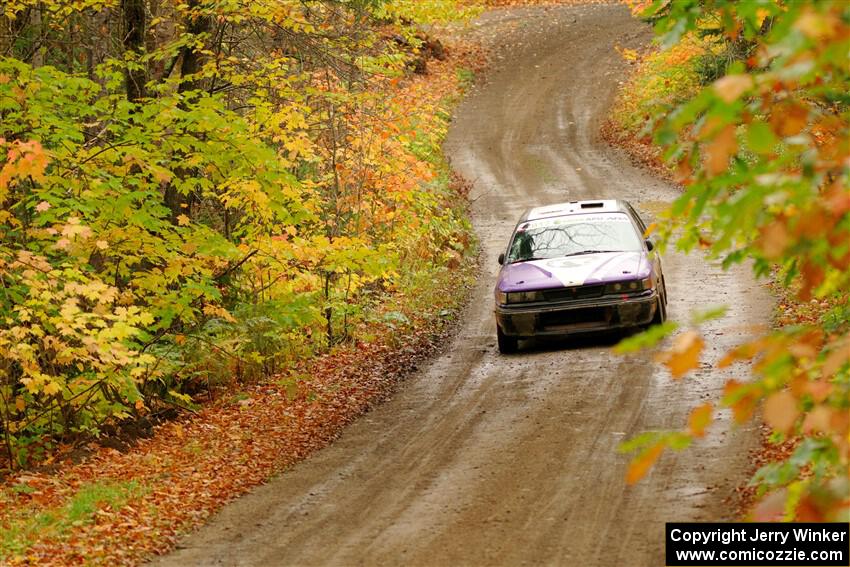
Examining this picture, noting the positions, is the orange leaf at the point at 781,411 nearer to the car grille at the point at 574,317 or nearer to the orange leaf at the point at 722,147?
the orange leaf at the point at 722,147

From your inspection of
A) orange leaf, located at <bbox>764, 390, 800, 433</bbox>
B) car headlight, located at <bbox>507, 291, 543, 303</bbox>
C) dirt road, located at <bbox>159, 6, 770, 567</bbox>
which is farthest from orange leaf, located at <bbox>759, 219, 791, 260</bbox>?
car headlight, located at <bbox>507, 291, 543, 303</bbox>

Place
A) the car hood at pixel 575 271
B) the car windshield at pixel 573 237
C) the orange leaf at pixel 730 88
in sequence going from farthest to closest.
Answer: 1. the car windshield at pixel 573 237
2. the car hood at pixel 575 271
3. the orange leaf at pixel 730 88

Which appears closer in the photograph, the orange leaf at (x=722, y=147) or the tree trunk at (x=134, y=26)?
the orange leaf at (x=722, y=147)

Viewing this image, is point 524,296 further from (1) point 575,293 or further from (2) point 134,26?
(2) point 134,26

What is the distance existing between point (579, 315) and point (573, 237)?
1.52 m

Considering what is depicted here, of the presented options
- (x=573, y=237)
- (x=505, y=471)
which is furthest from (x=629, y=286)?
(x=505, y=471)

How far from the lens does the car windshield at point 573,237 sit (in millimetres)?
13445

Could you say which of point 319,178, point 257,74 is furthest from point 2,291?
point 319,178

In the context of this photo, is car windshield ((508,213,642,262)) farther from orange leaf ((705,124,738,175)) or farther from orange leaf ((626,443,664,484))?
orange leaf ((705,124,738,175))

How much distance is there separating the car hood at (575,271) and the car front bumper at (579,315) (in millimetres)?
256

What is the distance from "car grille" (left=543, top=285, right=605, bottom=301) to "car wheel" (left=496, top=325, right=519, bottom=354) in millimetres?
875

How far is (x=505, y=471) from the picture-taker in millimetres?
8773

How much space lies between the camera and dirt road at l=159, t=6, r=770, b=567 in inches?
282

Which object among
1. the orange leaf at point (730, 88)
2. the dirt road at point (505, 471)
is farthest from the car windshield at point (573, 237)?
the orange leaf at point (730, 88)
